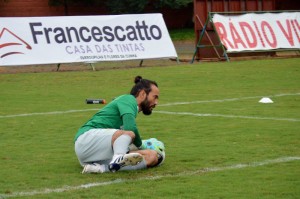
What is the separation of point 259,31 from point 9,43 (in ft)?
31.6

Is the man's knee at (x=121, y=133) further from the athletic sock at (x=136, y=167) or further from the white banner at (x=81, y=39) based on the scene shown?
the white banner at (x=81, y=39)

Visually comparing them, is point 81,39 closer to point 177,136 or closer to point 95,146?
point 177,136

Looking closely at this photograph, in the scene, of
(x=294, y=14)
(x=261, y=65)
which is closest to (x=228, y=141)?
(x=261, y=65)

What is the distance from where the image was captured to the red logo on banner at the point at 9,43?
2322 cm

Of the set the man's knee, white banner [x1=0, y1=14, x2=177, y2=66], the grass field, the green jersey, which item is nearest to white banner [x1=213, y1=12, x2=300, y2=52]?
white banner [x1=0, y1=14, x2=177, y2=66]

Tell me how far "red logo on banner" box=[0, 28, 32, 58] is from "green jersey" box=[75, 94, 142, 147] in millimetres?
14874

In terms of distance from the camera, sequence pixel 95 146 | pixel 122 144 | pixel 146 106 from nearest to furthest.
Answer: pixel 122 144 < pixel 95 146 < pixel 146 106

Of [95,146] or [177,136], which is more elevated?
[95,146]

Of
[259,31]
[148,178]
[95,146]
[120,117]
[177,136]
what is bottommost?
[259,31]

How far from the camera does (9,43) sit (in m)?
23.3

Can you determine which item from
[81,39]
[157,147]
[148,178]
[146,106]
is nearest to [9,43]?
[81,39]

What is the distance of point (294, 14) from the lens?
29.9m

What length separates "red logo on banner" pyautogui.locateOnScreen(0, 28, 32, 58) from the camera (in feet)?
Result: 76.2

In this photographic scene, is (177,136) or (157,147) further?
(177,136)
